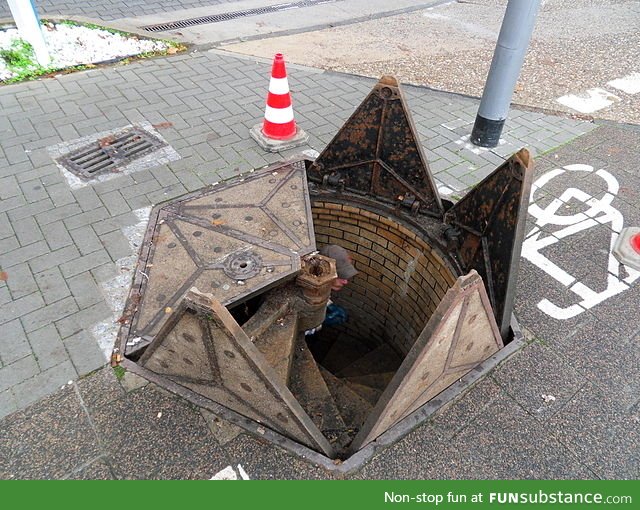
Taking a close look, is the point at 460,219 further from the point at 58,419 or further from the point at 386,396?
the point at 58,419

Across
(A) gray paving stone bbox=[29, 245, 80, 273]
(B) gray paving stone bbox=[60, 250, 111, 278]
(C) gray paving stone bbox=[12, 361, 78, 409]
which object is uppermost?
(A) gray paving stone bbox=[29, 245, 80, 273]

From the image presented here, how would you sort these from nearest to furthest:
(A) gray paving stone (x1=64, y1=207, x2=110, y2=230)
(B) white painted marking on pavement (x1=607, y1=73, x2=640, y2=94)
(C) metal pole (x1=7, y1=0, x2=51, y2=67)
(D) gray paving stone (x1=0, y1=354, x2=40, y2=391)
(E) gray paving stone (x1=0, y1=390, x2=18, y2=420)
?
(E) gray paving stone (x1=0, y1=390, x2=18, y2=420)
(D) gray paving stone (x1=0, y1=354, x2=40, y2=391)
(A) gray paving stone (x1=64, y1=207, x2=110, y2=230)
(C) metal pole (x1=7, y1=0, x2=51, y2=67)
(B) white painted marking on pavement (x1=607, y1=73, x2=640, y2=94)

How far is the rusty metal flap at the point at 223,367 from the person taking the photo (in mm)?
2443

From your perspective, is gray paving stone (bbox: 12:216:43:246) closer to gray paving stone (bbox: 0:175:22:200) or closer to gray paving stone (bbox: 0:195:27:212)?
gray paving stone (bbox: 0:195:27:212)

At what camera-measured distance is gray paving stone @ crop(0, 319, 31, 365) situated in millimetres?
3158

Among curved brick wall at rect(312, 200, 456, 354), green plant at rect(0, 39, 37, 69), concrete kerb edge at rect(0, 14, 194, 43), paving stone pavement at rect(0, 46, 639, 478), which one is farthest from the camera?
concrete kerb edge at rect(0, 14, 194, 43)

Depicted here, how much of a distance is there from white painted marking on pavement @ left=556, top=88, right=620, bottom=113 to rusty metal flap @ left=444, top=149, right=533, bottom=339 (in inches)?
169

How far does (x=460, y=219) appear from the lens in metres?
4.04

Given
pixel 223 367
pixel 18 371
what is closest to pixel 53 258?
pixel 18 371

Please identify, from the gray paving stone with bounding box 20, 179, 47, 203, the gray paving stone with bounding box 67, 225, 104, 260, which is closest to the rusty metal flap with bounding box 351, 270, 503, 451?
the gray paving stone with bounding box 67, 225, 104, 260

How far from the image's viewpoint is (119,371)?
309cm

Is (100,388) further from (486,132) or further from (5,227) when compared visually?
(486,132)

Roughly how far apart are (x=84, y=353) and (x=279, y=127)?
3.25 meters

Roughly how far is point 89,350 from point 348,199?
2695mm
